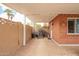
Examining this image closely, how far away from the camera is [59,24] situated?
56.6 feet

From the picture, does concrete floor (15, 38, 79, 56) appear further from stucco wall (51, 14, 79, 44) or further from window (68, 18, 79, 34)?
window (68, 18, 79, 34)

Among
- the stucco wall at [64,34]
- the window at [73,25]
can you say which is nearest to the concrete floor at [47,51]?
the stucco wall at [64,34]

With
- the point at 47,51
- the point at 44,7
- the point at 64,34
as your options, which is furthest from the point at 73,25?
the point at 44,7

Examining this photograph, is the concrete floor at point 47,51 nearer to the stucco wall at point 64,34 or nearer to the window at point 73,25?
the stucco wall at point 64,34

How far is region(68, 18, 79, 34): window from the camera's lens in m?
17.1

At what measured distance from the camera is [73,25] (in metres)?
17.2

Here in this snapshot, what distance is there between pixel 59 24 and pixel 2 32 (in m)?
9.20

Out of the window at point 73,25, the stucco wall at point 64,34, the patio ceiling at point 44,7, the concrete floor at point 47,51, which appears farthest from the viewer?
the window at point 73,25

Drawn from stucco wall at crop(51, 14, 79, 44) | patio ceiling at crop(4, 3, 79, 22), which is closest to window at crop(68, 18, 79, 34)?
stucco wall at crop(51, 14, 79, 44)

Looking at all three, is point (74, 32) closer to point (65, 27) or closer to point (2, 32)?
point (65, 27)

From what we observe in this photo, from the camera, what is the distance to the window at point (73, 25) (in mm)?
17078

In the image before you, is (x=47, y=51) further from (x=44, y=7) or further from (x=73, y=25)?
(x=73, y=25)

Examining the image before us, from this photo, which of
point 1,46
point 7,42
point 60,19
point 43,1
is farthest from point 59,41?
point 43,1

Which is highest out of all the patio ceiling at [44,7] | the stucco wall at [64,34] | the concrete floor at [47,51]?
the patio ceiling at [44,7]
